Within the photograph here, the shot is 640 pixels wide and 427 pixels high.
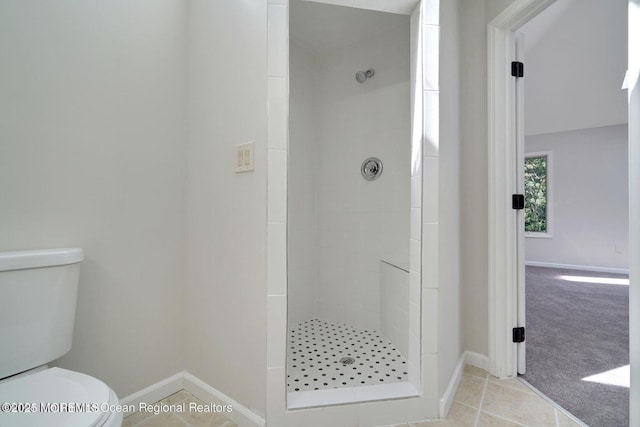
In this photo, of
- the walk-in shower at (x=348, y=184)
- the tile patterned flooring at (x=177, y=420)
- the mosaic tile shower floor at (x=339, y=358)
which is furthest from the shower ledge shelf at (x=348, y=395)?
the walk-in shower at (x=348, y=184)

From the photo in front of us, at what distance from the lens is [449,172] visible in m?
1.49

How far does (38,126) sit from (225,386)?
135 centimetres

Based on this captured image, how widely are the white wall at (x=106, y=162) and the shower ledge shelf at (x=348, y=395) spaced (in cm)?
73

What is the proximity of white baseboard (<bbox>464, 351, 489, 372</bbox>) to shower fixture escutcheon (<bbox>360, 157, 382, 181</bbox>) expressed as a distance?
133 centimetres

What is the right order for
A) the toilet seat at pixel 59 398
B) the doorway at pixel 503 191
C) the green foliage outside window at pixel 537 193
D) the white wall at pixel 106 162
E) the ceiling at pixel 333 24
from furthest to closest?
the green foliage outside window at pixel 537 193, the ceiling at pixel 333 24, the doorway at pixel 503 191, the white wall at pixel 106 162, the toilet seat at pixel 59 398

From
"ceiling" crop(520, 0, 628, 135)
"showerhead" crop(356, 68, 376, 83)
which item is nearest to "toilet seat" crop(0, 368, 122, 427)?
"showerhead" crop(356, 68, 376, 83)

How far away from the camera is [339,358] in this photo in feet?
5.76

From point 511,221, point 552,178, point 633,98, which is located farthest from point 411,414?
point 552,178

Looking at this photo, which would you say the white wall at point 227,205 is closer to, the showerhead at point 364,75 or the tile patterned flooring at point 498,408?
the tile patterned flooring at point 498,408

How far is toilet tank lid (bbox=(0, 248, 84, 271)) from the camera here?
964 millimetres

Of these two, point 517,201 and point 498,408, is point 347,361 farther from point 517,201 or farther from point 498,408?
point 517,201

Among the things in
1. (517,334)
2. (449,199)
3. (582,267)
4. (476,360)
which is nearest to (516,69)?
(449,199)

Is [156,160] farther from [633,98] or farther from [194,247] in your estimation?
[633,98]

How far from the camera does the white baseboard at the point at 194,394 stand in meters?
1.26
